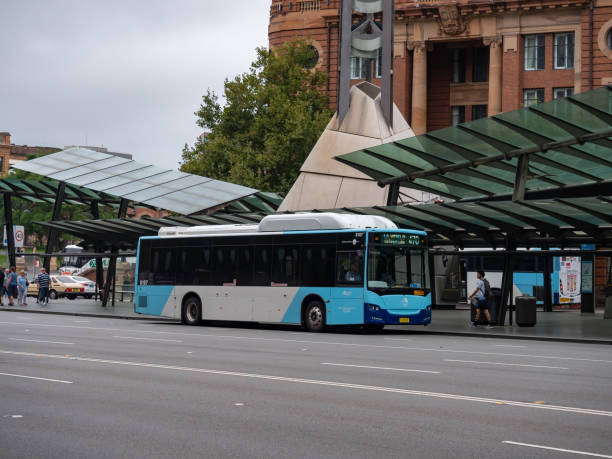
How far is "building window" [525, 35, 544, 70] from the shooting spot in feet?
179

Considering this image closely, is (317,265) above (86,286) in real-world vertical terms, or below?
above

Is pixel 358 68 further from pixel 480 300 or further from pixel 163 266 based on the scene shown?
pixel 480 300

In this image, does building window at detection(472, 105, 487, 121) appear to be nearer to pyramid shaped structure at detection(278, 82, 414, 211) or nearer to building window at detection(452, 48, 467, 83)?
building window at detection(452, 48, 467, 83)

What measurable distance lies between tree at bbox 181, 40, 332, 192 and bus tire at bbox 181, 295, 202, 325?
86.2ft

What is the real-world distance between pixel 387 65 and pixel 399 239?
1845 cm

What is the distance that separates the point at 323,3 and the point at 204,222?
2999 cm

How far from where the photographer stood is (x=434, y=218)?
1078 inches

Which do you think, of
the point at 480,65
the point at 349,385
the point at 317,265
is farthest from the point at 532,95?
the point at 349,385

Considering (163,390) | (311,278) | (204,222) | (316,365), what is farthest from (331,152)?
(163,390)

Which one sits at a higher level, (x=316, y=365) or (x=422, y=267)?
(x=422, y=267)

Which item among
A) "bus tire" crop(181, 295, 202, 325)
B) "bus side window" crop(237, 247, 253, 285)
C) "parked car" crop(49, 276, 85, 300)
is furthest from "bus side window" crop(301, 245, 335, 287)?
"parked car" crop(49, 276, 85, 300)

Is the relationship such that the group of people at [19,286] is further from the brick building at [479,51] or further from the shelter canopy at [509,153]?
the brick building at [479,51]

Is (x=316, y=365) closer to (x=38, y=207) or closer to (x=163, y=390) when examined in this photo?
(x=163, y=390)

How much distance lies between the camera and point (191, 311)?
28.1 m
